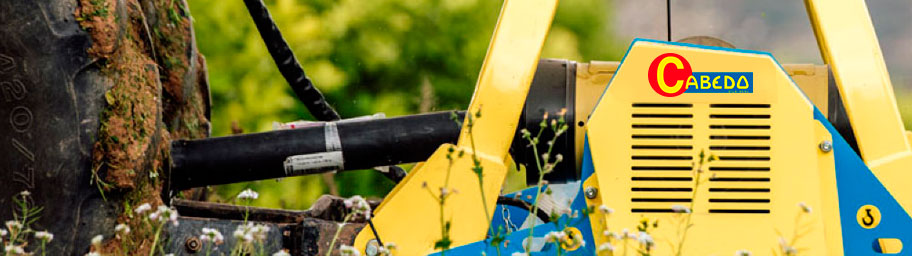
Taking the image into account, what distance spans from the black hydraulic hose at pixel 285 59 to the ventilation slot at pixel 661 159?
6.99ft

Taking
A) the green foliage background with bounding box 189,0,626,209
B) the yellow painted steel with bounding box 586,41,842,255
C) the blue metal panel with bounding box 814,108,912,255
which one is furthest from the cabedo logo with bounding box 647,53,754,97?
the green foliage background with bounding box 189,0,626,209

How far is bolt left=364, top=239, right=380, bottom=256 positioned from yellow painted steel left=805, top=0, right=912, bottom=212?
131 centimetres

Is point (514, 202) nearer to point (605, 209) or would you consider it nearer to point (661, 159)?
point (661, 159)

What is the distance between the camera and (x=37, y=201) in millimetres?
2980

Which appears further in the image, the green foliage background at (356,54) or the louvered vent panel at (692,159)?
the green foliage background at (356,54)

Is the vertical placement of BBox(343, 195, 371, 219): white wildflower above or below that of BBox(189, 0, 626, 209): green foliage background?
below

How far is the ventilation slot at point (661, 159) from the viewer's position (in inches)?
112

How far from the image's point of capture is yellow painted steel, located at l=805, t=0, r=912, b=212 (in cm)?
294

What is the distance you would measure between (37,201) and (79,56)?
40 centimetres

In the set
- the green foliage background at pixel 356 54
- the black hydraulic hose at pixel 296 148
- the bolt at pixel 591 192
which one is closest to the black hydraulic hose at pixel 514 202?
the black hydraulic hose at pixel 296 148

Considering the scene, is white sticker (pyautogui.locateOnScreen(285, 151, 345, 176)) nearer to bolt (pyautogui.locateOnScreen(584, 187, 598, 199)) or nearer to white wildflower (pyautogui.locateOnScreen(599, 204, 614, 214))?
bolt (pyautogui.locateOnScreen(584, 187, 598, 199))

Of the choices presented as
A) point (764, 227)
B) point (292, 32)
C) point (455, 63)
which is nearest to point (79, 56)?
point (764, 227)

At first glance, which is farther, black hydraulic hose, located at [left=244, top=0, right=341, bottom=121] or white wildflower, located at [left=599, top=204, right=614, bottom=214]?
black hydraulic hose, located at [left=244, top=0, right=341, bottom=121]

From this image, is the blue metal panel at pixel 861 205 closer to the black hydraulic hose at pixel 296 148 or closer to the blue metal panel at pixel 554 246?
the blue metal panel at pixel 554 246
